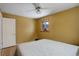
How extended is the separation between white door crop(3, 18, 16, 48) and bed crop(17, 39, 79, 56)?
128 millimetres

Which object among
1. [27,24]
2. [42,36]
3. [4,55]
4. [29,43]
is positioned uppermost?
[27,24]

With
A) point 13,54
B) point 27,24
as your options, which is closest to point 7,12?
point 27,24

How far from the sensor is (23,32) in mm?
1531

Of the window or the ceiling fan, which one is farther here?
the window

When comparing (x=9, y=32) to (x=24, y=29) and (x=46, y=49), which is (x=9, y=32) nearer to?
(x=24, y=29)

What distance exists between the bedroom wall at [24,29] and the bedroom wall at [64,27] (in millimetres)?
91

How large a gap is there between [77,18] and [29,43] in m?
0.78

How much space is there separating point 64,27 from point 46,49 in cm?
41

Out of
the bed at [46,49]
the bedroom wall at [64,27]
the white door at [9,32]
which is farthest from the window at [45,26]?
the white door at [9,32]

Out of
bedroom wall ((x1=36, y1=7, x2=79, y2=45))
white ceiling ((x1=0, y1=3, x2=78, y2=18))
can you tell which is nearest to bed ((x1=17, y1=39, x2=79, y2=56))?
bedroom wall ((x1=36, y1=7, x2=79, y2=45))

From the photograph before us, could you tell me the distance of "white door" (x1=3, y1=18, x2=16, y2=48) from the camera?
143cm

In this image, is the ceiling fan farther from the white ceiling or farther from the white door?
the white door

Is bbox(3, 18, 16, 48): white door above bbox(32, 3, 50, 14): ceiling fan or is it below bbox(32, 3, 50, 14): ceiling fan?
below

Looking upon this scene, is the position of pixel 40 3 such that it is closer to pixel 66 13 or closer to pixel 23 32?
pixel 66 13
